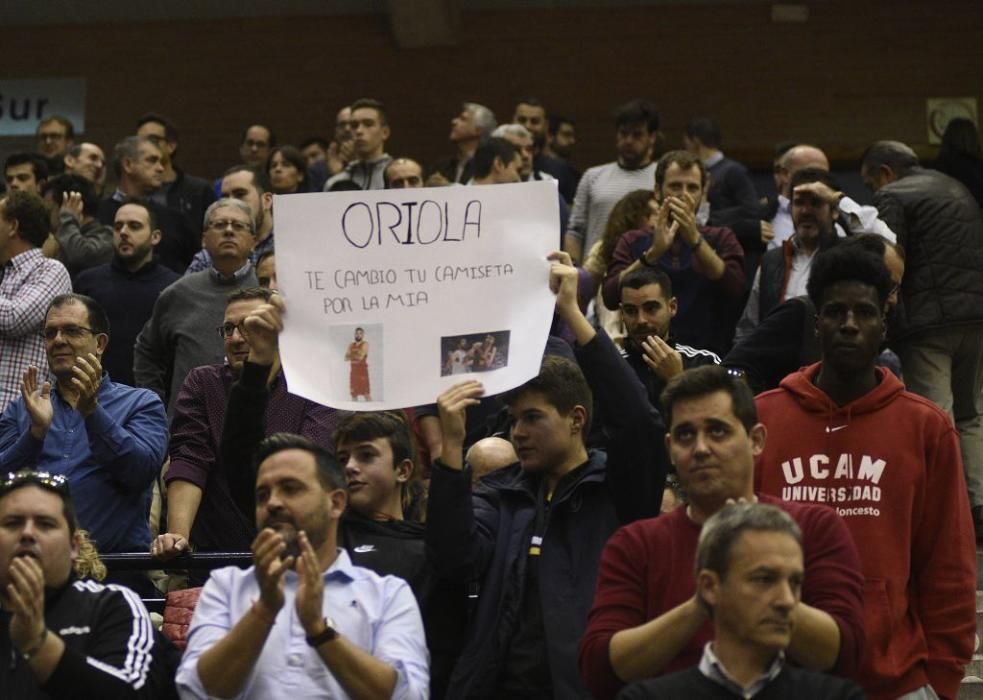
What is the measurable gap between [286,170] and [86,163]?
139 cm

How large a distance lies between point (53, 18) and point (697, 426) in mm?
12833

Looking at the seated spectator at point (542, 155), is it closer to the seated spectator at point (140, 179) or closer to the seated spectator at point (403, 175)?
the seated spectator at point (403, 175)

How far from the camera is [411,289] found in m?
5.81

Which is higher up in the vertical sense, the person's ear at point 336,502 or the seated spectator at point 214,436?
the seated spectator at point 214,436

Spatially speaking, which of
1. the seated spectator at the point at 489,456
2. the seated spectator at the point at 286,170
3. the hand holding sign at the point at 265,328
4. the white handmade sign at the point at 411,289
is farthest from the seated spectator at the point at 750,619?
the seated spectator at the point at 286,170

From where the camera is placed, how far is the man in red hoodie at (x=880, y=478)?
17.2ft

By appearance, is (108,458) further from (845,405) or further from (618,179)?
(618,179)

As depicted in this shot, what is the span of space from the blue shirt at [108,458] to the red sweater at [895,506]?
2.53 meters

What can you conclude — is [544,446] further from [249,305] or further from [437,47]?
[437,47]

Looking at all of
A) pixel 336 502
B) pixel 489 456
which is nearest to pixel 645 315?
pixel 489 456

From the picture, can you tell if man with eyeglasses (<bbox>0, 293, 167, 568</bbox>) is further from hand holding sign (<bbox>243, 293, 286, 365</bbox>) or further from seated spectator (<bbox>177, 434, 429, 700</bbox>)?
seated spectator (<bbox>177, 434, 429, 700</bbox>)

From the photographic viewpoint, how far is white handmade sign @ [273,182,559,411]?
565 centimetres

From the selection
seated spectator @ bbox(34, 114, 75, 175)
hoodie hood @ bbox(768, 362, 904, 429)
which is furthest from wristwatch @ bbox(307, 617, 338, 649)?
seated spectator @ bbox(34, 114, 75, 175)

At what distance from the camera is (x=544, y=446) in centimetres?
568
